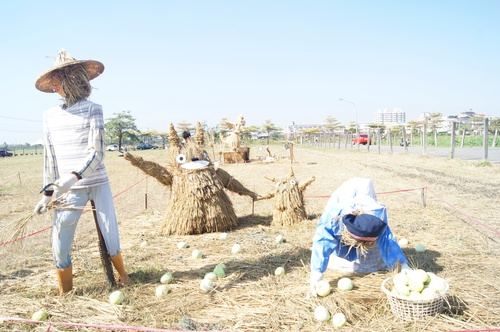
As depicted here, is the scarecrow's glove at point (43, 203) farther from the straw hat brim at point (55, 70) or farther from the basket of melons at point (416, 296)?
the basket of melons at point (416, 296)

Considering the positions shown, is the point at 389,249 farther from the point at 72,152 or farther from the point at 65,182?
the point at 72,152

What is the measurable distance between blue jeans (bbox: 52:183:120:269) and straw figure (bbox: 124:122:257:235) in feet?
6.60

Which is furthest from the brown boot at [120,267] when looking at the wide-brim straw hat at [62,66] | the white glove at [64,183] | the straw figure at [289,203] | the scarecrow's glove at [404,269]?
the straw figure at [289,203]

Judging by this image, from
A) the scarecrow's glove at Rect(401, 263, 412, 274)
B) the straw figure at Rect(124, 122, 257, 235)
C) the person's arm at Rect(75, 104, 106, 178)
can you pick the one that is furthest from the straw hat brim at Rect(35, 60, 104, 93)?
the scarecrow's glove at Rect(401, 263, 412, 274)

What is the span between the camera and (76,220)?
353 centimetres

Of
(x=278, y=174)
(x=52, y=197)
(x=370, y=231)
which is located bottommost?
(x=278, y=174)

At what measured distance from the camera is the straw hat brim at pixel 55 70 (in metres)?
3.52

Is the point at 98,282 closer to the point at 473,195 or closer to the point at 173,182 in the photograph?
the point at 173,182

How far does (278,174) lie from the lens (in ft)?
48.5

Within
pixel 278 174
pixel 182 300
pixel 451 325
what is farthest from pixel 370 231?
pixel 278 174

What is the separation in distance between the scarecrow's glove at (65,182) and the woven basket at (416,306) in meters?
2.90

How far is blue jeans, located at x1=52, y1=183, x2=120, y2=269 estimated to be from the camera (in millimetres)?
3455

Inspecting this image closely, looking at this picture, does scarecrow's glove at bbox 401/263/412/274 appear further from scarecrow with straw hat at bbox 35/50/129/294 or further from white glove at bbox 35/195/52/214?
white glove at bbox 35/195/52/214

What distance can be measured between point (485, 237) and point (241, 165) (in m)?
14.2
